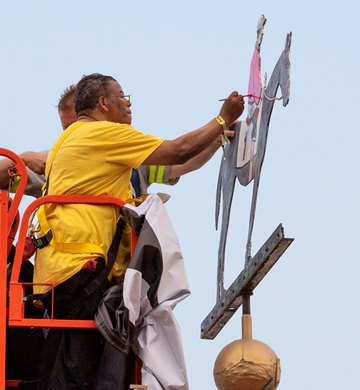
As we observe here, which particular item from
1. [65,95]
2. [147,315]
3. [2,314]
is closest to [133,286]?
[147,315]

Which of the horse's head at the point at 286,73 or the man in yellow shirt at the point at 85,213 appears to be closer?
the man in yellow shirt at the point at 85,213

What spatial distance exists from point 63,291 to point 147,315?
0.61 metres

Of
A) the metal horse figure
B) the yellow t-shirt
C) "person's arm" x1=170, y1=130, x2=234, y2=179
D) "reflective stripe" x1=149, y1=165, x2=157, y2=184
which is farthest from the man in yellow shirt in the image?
"person's arm" x1=170, y1=130, x2=234, y2=179

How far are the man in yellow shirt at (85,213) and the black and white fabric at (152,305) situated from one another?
0.79ft

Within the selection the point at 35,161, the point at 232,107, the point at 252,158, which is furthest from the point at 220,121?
the point at 35,161

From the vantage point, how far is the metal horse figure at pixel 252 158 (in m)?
9.14

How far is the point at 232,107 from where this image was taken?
29.6ft

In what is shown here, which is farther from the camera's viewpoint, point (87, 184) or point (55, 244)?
point (87, 184)

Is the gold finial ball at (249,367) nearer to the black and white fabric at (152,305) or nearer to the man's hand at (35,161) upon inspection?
the black and white fabric at (152,305)

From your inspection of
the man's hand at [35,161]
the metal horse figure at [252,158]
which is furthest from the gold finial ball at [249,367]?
the man's hand at [35,161]

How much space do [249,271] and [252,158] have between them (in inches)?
38.5

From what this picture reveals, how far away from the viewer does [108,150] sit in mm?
8883

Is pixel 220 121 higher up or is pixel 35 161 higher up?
pixel 35 161

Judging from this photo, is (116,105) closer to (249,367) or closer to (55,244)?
(55,244)
